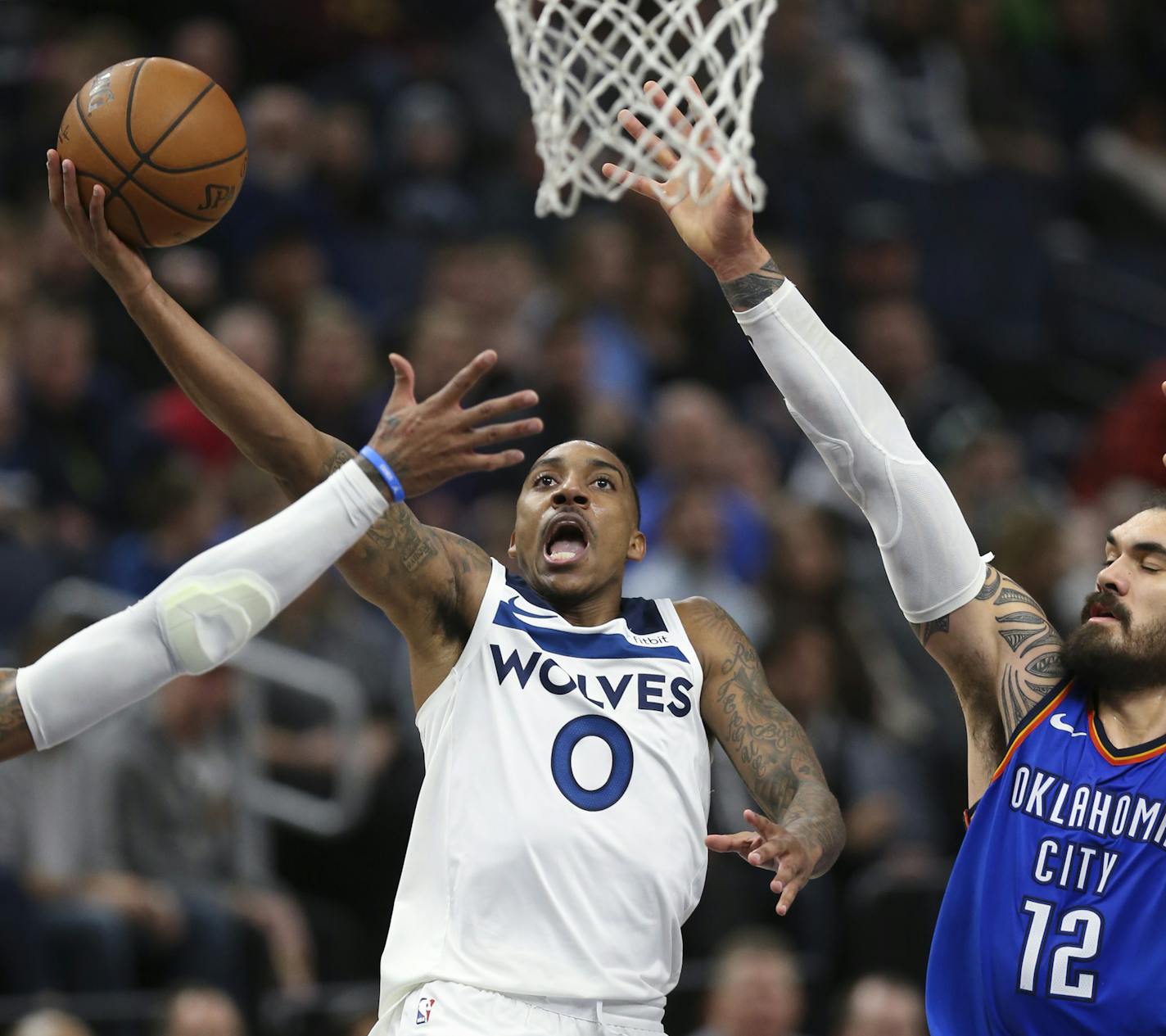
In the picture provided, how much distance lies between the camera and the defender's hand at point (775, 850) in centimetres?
408

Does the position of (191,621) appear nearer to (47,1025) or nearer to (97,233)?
(97,233)

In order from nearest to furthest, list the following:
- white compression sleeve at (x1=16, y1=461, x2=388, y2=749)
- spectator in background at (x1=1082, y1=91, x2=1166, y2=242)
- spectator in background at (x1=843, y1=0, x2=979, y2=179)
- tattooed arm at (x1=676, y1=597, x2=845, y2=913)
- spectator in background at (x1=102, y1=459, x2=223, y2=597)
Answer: white compression sleeve at (x1=16, y1=461, x2=388, y2=749) → tattooed arm at (x1=676, y1=597, x2=845, y2=913) → spectator in background at (x1=102, y1=459, x2=223, y2=597) → spectator in background at (x1=843, y1=0, x2=979, y2=179) → spectator in background at (x1=1082, y1=91, x2=1166, y2=242)

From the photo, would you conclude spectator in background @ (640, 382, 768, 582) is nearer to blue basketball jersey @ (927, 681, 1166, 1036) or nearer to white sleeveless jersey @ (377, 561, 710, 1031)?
white sleeveless jersey @ (377, 561, 710, 1031)

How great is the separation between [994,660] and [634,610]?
93cm

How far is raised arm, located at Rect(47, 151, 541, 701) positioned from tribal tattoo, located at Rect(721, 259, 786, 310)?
0.63 metres

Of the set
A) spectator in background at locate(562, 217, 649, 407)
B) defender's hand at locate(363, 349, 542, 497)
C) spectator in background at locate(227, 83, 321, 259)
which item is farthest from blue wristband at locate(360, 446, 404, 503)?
spectator in background at locate(562, 217, 649, 407)

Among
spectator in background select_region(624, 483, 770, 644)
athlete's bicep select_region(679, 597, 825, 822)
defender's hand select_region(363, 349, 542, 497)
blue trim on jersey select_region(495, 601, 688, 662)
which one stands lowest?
athlete's bicep select_region(679, 597, 825, 822)

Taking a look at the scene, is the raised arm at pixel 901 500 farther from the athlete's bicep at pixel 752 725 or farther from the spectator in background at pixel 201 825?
the spectator in background at pixel 201 825

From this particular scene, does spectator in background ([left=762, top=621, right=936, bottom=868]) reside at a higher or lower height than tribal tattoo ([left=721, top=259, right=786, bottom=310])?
lower

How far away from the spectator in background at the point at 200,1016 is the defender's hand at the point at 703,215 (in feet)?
10.5

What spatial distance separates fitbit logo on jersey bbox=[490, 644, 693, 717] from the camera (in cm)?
464

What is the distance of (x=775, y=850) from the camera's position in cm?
413

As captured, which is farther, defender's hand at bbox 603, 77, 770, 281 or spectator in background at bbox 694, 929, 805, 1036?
spectator in background at bbox 694, 929, 805, 1036

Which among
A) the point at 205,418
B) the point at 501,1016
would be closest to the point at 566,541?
the point at 501,1016
